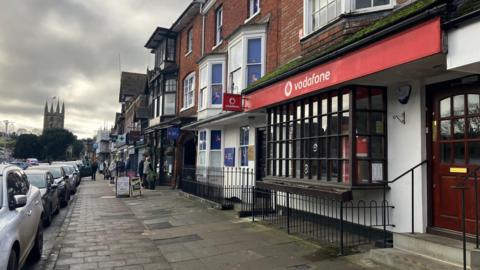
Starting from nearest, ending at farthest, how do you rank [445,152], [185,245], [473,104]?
[473,104], [445,152], [185,245]

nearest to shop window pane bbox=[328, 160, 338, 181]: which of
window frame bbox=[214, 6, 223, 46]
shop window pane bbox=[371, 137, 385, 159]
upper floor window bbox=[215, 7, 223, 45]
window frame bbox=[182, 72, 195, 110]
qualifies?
shop window pane bbox=[371, 137, 385, 159]

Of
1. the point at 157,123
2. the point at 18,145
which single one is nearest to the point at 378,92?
the point at 157,123

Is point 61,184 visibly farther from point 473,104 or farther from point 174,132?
point 473,104

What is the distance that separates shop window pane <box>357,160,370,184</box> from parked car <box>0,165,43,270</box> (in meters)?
5.52

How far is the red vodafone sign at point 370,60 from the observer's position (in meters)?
5.20

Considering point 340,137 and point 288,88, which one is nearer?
point 340,137

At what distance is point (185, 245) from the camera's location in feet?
26.9

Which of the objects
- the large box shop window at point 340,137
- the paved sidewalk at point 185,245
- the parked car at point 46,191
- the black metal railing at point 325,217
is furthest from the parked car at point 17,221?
the large box shop window at point 340,137

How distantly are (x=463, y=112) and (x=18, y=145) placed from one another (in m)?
95.6

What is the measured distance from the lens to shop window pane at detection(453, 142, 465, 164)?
19.9 feet

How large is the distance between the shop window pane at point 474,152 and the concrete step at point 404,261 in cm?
157

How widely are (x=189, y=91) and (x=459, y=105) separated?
17.1m

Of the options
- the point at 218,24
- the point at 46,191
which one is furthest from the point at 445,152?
the point at 218,24

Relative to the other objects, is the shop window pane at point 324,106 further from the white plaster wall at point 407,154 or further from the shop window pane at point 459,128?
the shop window pane at point 459,128
